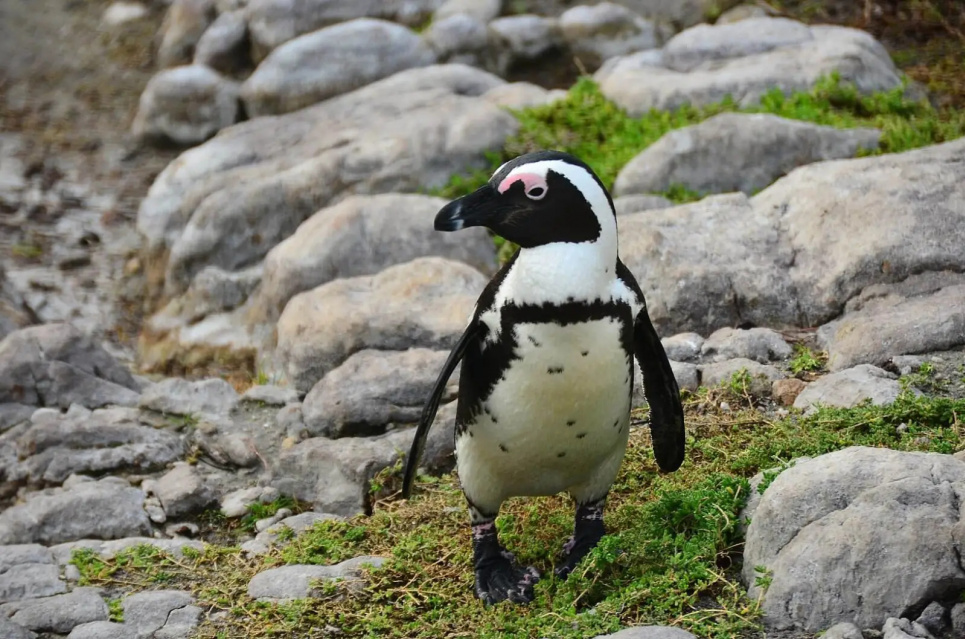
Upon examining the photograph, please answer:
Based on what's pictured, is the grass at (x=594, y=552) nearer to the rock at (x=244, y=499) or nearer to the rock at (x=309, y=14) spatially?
the rock at (x=244, y=499)

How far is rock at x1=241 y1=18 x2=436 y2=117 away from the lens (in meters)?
9.97

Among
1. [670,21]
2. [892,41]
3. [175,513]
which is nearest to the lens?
[175,513]

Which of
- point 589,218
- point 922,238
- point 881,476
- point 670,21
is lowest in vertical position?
point 670,21

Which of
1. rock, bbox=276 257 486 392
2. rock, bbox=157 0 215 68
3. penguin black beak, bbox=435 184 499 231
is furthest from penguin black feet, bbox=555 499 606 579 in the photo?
rock, bbox=157 0 215 68

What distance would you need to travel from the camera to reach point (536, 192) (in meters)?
3.19

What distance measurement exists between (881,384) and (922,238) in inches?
47.0

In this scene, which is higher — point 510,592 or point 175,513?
point 510,592

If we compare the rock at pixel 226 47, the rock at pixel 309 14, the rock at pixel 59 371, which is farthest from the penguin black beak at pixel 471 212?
the rock at pixel 226 47

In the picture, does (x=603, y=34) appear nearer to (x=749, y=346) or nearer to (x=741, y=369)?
(x=749, y=346)

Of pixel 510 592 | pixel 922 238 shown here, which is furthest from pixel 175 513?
pixel 922 238

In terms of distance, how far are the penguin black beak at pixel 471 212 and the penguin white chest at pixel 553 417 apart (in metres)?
0.32

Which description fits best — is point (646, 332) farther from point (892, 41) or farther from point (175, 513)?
point (892, 41)

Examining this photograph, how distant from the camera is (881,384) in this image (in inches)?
170

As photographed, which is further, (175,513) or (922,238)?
(922,238)
